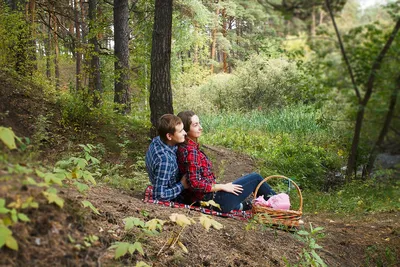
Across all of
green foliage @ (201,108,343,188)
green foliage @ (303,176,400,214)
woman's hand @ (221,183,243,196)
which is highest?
woman's hand @ (221,183,243,196)

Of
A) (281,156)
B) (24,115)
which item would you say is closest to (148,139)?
(24,115)

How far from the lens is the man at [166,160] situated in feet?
14.6

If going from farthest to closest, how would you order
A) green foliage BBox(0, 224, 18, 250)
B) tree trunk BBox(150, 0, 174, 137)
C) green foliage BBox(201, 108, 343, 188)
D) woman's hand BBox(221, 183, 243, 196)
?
green foliage BBox(201, 108, 343, 188) → tree trunk BBox(150, 0, 174, 137) → woman's hand BBox(221, 183, 243, 196) → green foliage BBox(0, 224, 18, 250)

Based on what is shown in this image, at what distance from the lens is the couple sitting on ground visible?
445 centimetres

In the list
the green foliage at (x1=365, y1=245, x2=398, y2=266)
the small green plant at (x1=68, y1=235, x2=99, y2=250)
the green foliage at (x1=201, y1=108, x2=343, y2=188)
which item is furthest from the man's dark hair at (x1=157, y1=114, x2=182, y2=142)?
the green foliage at (x1=201, y1=108, x2=343, y2=188)

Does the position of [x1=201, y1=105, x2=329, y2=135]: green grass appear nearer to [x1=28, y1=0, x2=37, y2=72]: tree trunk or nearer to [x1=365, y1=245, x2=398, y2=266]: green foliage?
[x1=365, y1=245, x2=398, y2=266]: green foliage

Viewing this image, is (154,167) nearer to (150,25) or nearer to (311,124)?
(311,124)

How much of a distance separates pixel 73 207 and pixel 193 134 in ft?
6.50

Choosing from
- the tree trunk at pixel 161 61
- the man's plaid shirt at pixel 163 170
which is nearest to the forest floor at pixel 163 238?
the man's plaid shirt at pixel 163 170

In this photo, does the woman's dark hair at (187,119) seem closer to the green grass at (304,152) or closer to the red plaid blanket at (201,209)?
the red plaid blanket at (201,209)

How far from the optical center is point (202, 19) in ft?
55.6

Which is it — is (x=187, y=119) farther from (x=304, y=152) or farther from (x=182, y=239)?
(x=304, y=152)

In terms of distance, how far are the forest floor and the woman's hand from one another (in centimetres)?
29

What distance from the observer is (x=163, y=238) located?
3605mm
